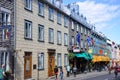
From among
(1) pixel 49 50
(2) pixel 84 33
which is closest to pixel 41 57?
(1) pixel 49 50

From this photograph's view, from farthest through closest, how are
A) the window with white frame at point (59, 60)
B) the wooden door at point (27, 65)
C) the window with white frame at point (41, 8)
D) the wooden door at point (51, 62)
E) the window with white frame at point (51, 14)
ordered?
the window with white frame at point (59, 60) → the window with white frame at point (51, 14) → the wooden door at point (51, 62) → the window with white frame at point (41, 8) → the wooden door at point (27, 65)

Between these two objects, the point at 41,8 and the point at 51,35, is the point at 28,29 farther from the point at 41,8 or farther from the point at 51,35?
the point at 51,35

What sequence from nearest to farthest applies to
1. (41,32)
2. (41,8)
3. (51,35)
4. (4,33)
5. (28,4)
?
(4,33)
(28,4)
(41,32)
(41,8)
(51,35)

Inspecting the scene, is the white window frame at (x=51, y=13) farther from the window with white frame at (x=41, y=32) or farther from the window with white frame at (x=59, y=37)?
the window with white frame at (x=41, y=32)

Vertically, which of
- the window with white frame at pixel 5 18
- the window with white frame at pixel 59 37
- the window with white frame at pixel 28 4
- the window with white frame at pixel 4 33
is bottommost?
the window with white frame at pixel 4 33

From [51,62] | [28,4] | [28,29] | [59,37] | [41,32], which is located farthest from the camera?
[59,37]

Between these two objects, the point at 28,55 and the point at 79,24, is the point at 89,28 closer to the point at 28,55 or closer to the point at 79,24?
the point at 79,24

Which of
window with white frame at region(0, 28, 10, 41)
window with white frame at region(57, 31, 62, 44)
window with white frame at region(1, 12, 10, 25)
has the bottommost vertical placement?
window with white frame at region(0, 28, 10, 41)

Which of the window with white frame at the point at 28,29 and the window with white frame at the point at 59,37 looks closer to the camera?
the window with white frame at the point at 28,29

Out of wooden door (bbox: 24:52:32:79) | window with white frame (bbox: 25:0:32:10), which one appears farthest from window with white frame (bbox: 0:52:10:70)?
window with white frame (bbox: 25:0:32:10)

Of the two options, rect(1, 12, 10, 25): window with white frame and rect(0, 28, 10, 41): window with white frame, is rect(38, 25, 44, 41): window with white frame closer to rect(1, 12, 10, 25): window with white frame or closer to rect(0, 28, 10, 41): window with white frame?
rect(1, 12, 10, 25): window with white frame

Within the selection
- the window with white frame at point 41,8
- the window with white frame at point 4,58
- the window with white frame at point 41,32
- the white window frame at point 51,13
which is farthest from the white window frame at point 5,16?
the white window frame at point 51,13

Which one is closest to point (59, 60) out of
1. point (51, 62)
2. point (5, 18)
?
point (51, 62)

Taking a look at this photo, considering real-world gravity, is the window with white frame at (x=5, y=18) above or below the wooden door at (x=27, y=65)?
above
